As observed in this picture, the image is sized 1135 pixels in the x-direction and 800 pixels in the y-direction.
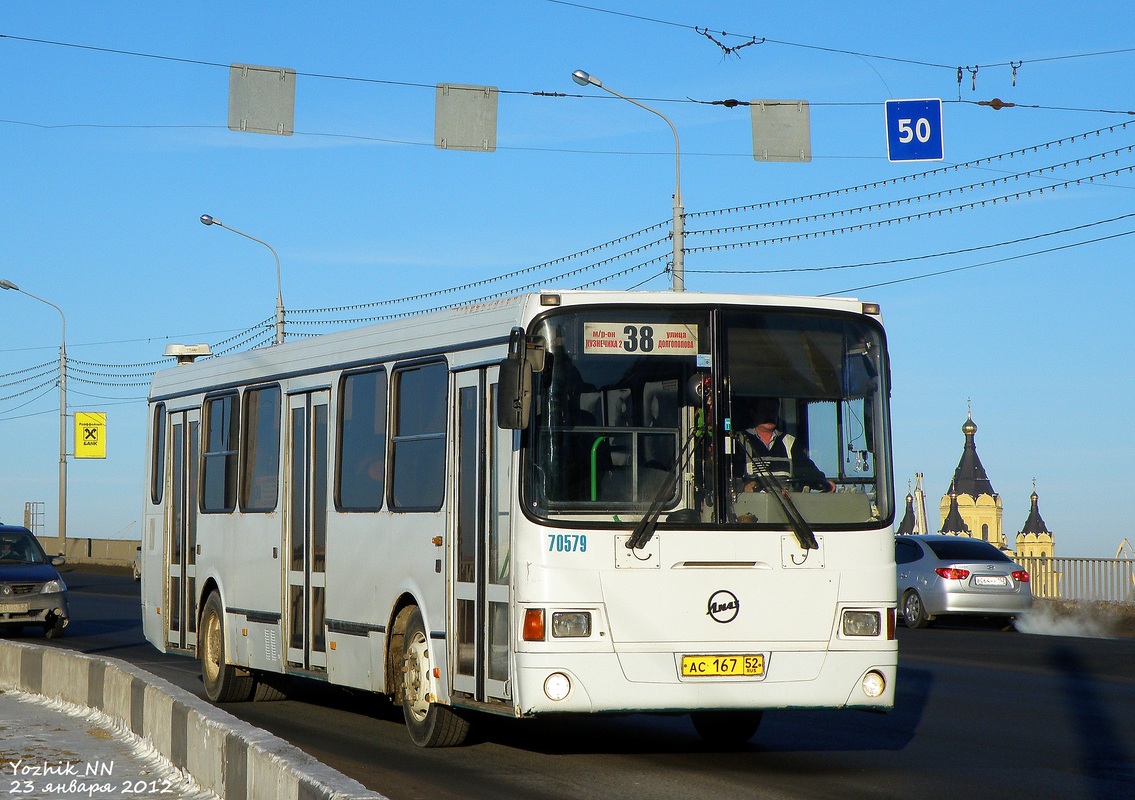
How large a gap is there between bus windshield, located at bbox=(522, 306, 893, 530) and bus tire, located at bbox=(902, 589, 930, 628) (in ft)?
56.4

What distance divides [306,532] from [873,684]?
530cm

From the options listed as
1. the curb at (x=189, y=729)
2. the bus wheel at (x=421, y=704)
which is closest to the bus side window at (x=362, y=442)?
the bus wheel at (x=421, y=704)

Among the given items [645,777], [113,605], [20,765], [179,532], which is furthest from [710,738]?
[113,605]

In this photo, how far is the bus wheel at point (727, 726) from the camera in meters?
12.1

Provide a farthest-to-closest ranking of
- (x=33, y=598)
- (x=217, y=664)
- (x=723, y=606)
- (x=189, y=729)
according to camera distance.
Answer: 1. (x=33, y=598)
2. (x=217, y=664)
3. (x=723, y=606)
4. (x=189, y=729)

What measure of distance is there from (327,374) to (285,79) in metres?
7.42

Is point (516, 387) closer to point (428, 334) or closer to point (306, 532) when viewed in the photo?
point (428, 334)

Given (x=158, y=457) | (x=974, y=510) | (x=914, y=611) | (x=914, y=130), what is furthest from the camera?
(x=974, y=510)

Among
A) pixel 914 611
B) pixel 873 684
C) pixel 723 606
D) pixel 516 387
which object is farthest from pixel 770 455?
pixel 914 611

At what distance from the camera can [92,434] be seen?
237 feet

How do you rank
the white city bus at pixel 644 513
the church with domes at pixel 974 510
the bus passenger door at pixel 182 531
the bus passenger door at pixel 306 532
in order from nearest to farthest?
the white city bus at pixel 644 513, the bus passenger door at pixel 306 532, the bus passenger door at pixel 182 531, the church with domes at pixel 974 510

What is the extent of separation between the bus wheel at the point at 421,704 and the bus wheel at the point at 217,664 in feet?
13.1

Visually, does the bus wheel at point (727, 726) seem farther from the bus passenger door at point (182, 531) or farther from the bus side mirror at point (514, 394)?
the bus passenger door at point (182, 531)

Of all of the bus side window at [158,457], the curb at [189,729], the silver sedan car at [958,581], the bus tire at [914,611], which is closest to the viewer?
the curb at [189,729]
